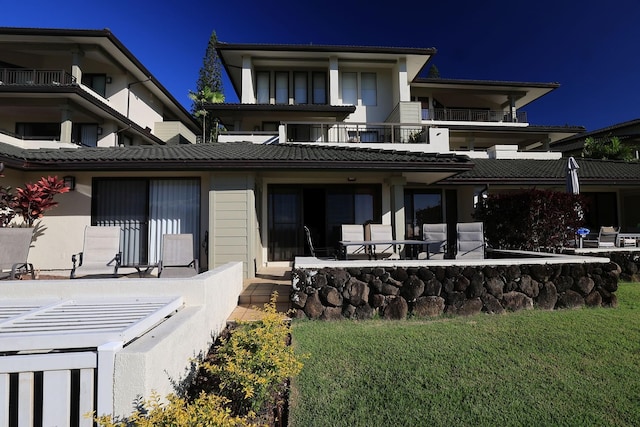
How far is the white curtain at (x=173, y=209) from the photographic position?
8219mm

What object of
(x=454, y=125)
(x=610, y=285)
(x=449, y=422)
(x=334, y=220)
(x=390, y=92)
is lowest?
(x=449, y=422)

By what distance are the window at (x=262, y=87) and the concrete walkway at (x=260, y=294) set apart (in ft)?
38.5

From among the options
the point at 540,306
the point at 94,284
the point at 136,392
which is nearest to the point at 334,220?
the point at 540,306

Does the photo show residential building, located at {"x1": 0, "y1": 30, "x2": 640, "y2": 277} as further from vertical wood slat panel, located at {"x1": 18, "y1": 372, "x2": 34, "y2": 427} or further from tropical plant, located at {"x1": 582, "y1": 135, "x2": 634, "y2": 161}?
vertical wood slat panel, located at {"x1": 18, "y1": 372, "x2": 34, "y2": 427}

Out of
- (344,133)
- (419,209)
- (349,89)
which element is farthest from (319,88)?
(419,209)

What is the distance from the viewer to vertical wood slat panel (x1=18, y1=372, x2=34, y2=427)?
6.06 ft

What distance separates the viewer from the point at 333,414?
251 centimetres

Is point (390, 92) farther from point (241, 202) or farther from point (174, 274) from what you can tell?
point (174, 274)

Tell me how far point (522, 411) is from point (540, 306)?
3355 millimetres

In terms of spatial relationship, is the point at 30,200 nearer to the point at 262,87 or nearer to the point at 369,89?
the point at 262,87

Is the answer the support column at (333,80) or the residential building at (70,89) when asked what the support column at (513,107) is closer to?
the support column at (333,80)

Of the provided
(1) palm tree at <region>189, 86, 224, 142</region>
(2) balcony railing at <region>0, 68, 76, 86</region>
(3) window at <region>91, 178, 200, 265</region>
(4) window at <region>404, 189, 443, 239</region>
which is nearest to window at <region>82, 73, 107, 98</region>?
(2) balcony railing at <region>0, 68, 76, 86</region>

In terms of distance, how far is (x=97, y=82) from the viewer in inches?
682

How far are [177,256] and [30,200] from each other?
3960mm
